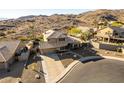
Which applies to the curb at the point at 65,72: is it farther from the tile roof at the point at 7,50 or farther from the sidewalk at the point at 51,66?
the tile roof at the point at 7,50

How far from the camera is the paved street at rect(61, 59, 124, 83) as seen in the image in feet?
93.4

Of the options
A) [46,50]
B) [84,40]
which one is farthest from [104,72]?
[84,40]

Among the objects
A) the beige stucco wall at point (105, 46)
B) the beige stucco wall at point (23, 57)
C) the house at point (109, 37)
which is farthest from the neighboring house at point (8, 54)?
the house at point (109, 37)

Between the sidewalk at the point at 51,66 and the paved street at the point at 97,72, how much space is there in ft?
7.56

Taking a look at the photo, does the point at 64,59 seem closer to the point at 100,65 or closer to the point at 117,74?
the point at 100,65

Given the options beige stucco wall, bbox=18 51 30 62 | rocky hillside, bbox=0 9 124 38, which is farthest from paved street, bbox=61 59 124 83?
rocky hillside, bbox=0 9 124 38

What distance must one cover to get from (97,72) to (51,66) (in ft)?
29.8

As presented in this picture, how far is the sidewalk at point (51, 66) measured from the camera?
3008 cm

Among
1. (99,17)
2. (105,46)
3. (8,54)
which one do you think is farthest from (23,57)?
(99,17)

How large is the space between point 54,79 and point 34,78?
11.0ft

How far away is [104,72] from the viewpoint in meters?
31.8

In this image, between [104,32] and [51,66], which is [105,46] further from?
[51,66]

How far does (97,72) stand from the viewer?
31.8 metres
